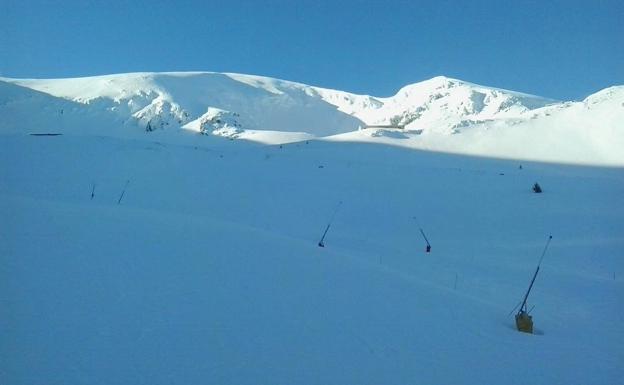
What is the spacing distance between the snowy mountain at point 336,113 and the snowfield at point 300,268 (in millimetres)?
3951

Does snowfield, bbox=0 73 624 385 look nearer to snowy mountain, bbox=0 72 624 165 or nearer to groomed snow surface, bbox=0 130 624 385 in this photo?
groomed snow surface, bbox=0 130 624 385

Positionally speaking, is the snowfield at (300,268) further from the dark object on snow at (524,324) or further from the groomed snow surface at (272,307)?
the dark object on snow at (524,324)

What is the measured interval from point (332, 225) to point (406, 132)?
79.7ft

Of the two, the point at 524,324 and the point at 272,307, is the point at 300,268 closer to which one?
the point at 272,307

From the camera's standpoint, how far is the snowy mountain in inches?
1256

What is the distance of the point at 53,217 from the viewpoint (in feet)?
19.4

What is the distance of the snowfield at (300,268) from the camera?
353cm

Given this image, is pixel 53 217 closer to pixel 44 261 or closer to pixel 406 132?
pixel 44 261

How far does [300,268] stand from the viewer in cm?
573

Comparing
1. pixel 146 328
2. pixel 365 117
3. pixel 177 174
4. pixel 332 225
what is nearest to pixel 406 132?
pixel 177 174

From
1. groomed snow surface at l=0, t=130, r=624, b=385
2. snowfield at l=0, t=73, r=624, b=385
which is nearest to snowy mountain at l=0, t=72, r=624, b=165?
snowfield at l=0, t=73, r=624, b=385

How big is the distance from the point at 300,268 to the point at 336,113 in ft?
367

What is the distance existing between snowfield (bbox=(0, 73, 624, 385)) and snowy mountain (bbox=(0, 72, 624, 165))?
13.0ft

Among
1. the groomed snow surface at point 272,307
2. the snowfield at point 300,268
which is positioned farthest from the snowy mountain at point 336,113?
the groomed snow surface at point 272,307
